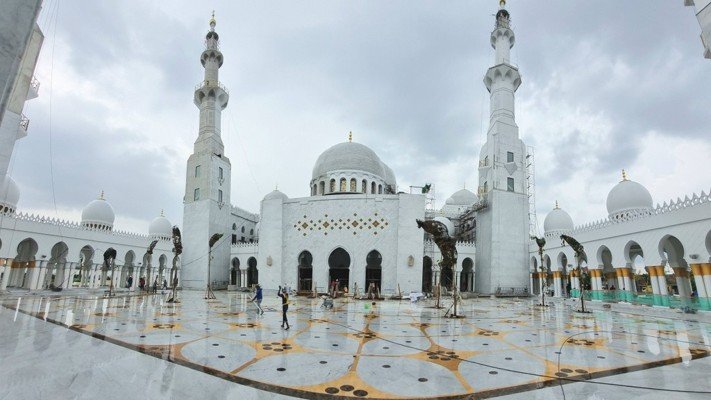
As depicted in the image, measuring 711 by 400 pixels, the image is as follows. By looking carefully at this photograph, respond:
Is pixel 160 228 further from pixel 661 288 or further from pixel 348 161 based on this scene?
pixel 661 288

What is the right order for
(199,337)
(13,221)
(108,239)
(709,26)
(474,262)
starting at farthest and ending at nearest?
(474,262) < (108,239) < (13,221) < (199,337) < (709,26)

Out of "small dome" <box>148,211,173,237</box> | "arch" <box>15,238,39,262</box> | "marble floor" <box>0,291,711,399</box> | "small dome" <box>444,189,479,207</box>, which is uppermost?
"small dome" <box>444,189,479,207</box>

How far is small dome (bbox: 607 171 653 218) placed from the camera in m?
24.9

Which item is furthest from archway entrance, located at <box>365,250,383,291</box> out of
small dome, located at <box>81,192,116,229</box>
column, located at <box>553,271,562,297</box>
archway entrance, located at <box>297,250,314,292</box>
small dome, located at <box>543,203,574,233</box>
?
small dome, located at <box>81,192,116,229</box>

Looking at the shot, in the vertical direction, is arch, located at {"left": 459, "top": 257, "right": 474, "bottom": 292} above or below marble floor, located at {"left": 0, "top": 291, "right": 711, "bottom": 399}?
above

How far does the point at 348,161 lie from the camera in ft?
99.2

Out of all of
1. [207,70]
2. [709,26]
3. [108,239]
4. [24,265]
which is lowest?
[24,265]

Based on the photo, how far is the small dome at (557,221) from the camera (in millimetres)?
31692

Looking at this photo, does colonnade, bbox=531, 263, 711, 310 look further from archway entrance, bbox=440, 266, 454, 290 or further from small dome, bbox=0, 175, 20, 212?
small dome, bbox=0, 175, 20, 212

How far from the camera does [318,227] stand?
85.1 feet

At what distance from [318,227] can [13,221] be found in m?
17.6

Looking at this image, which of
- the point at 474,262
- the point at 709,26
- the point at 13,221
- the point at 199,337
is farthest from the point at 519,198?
the point at 13,221

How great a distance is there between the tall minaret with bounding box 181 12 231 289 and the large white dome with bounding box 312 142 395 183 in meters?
7.93

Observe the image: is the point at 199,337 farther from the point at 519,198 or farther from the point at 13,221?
the point at 519,198
